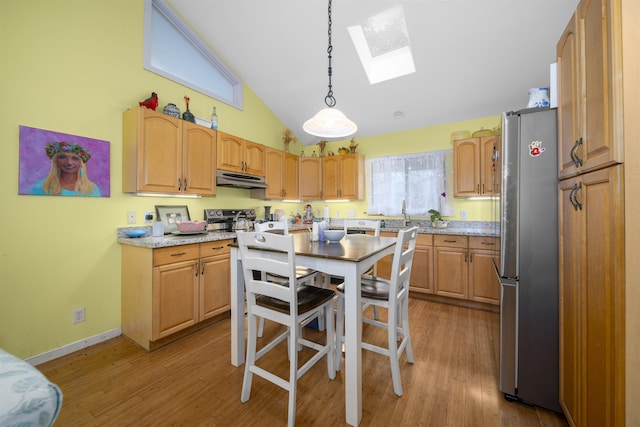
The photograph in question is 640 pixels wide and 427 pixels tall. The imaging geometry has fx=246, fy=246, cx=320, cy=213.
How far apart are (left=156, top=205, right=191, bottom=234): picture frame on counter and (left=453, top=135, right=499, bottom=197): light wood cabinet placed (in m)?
3.50

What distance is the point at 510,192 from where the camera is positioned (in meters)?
1.50

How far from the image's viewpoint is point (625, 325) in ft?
2.85

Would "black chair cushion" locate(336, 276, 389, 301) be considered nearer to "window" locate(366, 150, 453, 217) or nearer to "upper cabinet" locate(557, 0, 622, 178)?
"upper cabinet" locate(557, 0, 622, 178)

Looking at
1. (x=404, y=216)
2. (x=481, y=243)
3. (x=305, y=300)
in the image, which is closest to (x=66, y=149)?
(x=305, y=300)

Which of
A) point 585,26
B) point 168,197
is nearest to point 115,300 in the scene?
point 168,197

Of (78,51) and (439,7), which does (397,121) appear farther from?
(78,51)

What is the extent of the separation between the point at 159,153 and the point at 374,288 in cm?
236

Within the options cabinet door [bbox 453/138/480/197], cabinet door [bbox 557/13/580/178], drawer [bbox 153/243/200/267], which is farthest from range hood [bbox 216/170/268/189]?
cabinet door [bbox 557/13/580/178]

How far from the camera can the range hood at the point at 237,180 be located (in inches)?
118

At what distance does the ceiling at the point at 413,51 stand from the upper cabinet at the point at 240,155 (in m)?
1.07

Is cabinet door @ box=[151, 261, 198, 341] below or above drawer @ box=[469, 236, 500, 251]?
below

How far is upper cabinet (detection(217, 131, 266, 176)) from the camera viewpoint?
3036 mm

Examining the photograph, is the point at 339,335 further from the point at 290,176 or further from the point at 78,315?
the point at 290,176

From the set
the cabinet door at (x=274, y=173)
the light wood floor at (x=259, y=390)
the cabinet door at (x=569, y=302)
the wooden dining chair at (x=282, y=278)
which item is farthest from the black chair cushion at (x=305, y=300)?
the cabinet door at (x=274, y=173)
